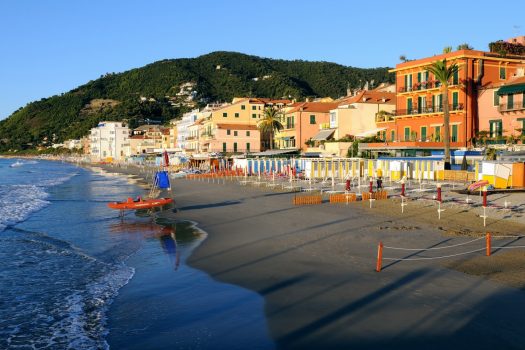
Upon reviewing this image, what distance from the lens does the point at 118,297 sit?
13.2 meters

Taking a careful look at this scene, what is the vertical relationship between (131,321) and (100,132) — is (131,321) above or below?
below

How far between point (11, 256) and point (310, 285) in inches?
504

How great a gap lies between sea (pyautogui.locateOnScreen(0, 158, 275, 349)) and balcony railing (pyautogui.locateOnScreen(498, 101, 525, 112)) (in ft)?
112

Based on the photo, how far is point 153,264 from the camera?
17.2 metres

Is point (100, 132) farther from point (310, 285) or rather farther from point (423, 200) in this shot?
point (310, 285)

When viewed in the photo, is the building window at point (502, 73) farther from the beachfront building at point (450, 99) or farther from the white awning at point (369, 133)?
the white awning at point (369, 133)

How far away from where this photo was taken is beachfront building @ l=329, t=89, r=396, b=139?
64.3 m

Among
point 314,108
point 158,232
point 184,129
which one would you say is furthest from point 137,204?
point 184,129

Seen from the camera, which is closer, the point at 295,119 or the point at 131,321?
the point at 131,321

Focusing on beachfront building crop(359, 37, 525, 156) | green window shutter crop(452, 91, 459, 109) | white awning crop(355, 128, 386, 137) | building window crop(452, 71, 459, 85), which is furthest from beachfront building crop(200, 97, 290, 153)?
building window crop(452, 71, 459, 85)

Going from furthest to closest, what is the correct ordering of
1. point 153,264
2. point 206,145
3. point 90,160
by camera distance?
point 90,160, point 206,145, point 153,264

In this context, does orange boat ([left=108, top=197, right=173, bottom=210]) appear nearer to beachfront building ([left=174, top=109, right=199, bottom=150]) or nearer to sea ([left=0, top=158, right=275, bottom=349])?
sea ([left=0, top=158, right=275, bottom=349])

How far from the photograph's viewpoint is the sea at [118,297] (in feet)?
33.5

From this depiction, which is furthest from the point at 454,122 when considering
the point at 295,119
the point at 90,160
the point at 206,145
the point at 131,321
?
the point at 90,160
